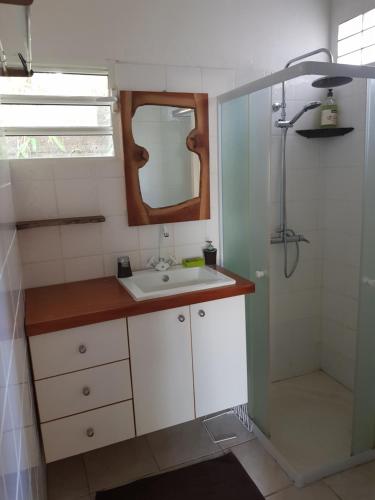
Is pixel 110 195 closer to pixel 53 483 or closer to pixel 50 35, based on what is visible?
pixel 50 35

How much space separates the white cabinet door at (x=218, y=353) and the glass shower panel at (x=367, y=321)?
22.7 inches

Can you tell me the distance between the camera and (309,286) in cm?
272

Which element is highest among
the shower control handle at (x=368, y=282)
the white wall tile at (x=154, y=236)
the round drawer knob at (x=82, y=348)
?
the white wall tile at (x=154, y=236)

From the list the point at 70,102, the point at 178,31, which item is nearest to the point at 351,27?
the point at 178,31

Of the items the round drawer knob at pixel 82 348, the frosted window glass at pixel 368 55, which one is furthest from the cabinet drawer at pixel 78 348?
the frosted window glass at pixel 368 55

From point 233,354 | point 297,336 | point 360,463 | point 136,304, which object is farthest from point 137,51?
point 360,463

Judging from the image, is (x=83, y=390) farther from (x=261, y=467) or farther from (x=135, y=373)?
(x=261, y=467)

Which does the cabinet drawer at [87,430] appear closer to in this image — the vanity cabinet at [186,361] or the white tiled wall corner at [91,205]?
the vanity cabinet at [186,361]

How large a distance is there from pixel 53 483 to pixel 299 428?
136 centimetres

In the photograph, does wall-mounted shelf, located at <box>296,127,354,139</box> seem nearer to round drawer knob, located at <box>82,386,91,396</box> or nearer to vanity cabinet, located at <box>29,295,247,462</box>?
vanity cabinet, located at <box>29,295,247,462</box>

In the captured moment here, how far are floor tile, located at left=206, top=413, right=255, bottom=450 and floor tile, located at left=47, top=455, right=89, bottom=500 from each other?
2.40 ft

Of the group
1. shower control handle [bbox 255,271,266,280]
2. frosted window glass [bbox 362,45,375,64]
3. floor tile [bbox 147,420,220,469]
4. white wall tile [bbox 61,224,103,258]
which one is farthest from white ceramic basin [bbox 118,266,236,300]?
frosted window glass [bbox 362,45,375,64]

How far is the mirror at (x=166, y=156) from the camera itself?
7.03 ft

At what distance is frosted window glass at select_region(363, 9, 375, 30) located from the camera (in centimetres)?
223
